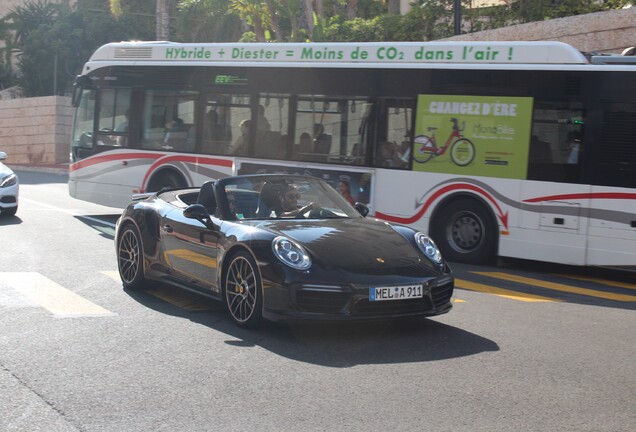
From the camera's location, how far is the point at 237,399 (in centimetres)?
569

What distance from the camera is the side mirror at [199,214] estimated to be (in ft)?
27.0

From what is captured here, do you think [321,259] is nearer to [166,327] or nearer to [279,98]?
[166,327]

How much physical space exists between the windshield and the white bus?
424cm

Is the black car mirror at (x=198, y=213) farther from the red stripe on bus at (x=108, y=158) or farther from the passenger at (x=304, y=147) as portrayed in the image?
the red stripe on bus at (x=108, y=158)

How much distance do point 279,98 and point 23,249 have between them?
15.5 feet

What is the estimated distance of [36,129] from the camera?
43.5 meters

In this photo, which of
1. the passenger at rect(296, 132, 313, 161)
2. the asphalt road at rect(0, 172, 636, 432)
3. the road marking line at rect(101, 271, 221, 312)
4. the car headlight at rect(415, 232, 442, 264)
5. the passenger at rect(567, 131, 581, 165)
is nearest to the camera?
the asphalt road at rect(0, 172, 636, 432)

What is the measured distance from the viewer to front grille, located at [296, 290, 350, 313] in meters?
7.15

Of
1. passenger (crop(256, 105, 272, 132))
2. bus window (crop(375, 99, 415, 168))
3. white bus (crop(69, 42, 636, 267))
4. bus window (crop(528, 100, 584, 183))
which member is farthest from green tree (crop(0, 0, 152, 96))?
bus window (crop(528, 100, 584, 183))

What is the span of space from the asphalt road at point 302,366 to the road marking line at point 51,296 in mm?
20

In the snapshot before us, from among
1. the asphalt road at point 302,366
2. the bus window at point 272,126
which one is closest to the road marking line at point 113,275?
the asphalt road at point 302,366

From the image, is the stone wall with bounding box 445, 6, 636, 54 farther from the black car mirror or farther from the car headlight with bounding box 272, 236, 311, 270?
the car headlight with bounding box 272, 236, 311, 270

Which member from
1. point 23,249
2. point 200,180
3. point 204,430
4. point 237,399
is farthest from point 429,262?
point 200,180

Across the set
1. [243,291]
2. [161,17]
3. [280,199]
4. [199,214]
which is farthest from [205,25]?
[243,291]
